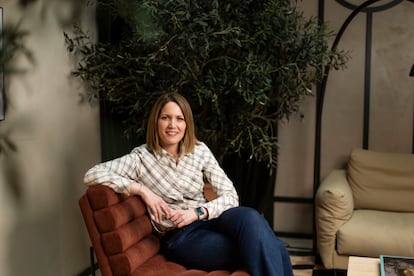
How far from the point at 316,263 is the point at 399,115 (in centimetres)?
116

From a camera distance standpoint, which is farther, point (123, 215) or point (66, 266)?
point (66, 266)

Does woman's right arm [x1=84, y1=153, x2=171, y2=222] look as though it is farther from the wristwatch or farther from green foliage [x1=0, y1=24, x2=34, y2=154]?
green foliage [x1=0, y1=24, x2=34, y2=154]

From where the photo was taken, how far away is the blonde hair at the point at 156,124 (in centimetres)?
226

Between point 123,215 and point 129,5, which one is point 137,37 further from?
point 123,215

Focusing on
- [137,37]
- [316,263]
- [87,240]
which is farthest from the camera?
[316,263]

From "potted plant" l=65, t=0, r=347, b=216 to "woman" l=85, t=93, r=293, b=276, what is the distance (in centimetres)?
38

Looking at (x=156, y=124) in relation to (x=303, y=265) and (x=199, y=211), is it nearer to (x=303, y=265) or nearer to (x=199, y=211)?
(x=199, y=211)

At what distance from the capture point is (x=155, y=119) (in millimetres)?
2268

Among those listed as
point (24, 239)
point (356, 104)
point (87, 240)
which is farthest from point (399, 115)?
point (24, 239)

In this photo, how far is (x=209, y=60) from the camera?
2.67m

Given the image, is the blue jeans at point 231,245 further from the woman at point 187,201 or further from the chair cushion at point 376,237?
the chair cushion at point 376,237

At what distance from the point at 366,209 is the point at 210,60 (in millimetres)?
1449

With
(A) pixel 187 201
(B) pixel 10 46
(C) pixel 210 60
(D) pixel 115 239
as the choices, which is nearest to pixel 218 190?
(A) pixel 187 201

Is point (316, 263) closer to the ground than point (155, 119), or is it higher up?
closer to the ground
